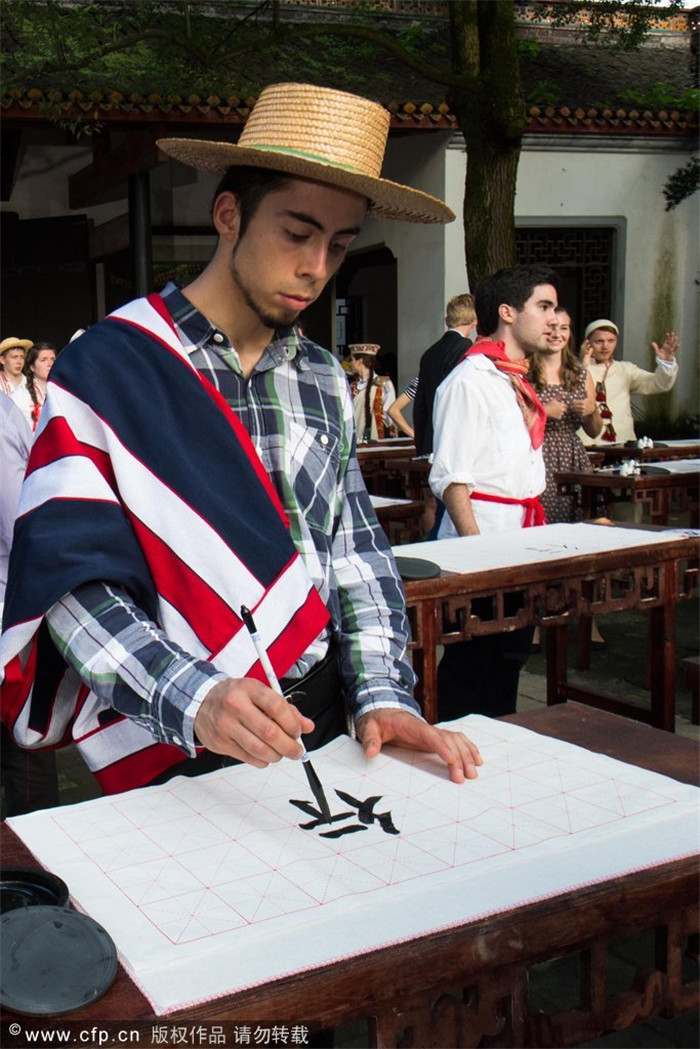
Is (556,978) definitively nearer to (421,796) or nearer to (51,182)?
(421,796)

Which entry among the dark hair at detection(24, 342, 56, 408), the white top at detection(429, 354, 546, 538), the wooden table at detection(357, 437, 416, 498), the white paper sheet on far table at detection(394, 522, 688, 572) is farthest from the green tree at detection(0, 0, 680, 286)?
the white paper sheet on far table at detection(394, 522, 688, 572)

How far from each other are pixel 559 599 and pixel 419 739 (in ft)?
5.71

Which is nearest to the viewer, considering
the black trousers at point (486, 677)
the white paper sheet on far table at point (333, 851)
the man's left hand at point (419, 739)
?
the white paper sheet on far table at point (333, 851)

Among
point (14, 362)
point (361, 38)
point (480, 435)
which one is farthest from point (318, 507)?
point (361, 38)

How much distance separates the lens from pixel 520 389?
3652 mm

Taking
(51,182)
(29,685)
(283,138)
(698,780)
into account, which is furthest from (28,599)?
(51,182)

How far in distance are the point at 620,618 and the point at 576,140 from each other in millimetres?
7631

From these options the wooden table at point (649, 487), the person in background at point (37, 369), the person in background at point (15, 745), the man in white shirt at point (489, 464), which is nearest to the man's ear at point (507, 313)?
the man in white shirt at point (489, 464)

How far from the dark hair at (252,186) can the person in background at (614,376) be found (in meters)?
5.42

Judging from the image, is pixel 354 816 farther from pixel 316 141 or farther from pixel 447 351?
pixel 447 351

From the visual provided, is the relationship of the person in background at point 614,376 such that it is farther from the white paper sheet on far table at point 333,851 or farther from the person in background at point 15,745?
the white paper sheet on far table at point 333,851

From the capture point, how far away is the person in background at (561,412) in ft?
15.7

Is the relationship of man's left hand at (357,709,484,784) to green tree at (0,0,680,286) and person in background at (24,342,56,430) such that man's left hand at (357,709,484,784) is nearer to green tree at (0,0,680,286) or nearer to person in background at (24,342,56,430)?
green tree at (0,0,680,286)

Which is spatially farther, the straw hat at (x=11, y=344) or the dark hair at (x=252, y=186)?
the straw hat at (x=11, y=344)
